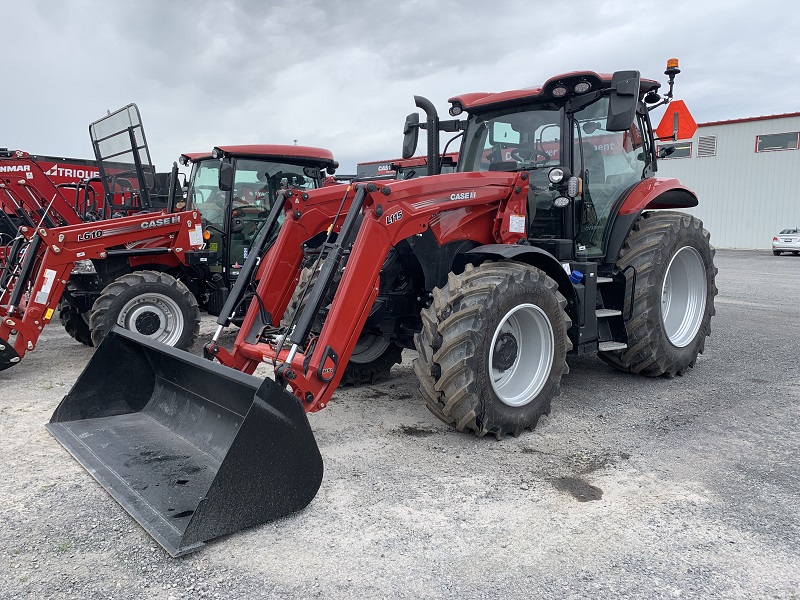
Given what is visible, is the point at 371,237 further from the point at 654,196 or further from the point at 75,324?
the point at 75,324

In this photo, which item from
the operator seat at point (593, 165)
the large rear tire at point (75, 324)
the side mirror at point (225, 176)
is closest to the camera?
the operator seat at point (593, 165)

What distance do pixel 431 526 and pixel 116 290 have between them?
462 cm

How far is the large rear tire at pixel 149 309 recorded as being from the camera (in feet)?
20.6

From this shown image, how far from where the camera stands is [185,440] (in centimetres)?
383

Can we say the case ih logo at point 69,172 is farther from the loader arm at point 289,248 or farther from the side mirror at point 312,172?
the loader arm at point 289,248

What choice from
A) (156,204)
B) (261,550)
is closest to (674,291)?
(261,550)

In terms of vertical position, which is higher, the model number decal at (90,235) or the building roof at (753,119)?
the building roof at (753,119)

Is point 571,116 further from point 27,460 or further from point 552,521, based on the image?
point 27,460

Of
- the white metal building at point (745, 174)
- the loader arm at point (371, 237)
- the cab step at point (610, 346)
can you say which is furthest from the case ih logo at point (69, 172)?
the white metal building at point (745, 174)

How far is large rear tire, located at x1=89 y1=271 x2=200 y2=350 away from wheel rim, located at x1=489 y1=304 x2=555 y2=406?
3.81 meters

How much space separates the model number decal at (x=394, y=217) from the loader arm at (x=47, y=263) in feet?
13.2

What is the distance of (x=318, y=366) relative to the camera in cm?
345

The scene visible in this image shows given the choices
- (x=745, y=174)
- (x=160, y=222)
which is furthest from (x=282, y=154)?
(x=745, y=174)

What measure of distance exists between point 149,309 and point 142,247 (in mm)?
855
